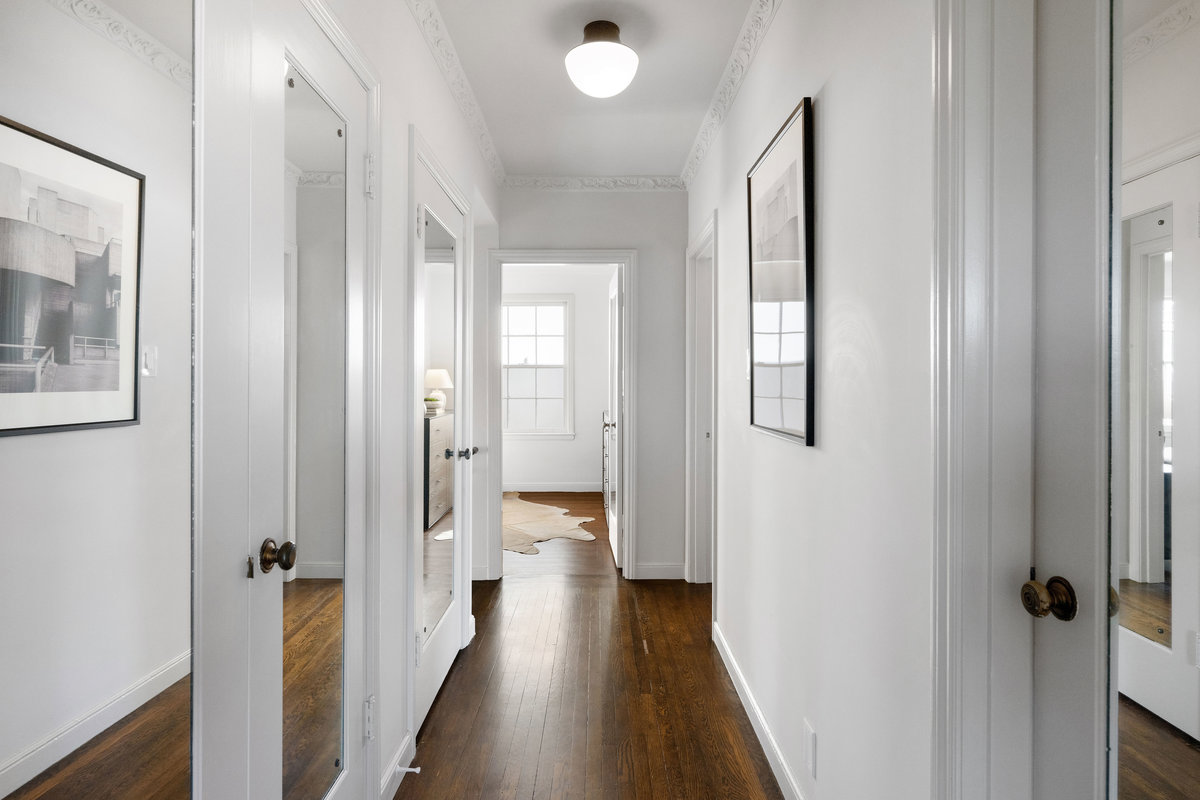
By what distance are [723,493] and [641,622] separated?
2.88 ft

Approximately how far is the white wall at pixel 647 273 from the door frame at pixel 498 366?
0.05m

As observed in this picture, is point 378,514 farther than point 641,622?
No

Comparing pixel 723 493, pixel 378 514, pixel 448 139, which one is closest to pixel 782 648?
pixel 723 493

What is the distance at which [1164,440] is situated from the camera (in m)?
0.82

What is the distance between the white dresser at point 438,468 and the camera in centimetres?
254

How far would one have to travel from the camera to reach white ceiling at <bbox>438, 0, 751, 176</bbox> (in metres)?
2.26

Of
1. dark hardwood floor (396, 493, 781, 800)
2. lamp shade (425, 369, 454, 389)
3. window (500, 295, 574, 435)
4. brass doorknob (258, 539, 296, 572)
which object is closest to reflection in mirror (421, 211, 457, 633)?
lamp shade (425, 369, 454, 389)

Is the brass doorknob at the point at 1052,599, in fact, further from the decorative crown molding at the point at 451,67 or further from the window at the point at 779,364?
the decorative crown molding at the point at 451,67

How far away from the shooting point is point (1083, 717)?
3.24 feet

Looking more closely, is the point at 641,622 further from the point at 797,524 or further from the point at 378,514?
the point at 378,514

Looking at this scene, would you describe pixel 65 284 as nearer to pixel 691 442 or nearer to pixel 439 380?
pixel 439 380

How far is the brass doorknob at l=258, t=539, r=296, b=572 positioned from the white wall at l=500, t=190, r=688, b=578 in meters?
2.86

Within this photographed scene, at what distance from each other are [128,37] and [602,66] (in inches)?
71.0

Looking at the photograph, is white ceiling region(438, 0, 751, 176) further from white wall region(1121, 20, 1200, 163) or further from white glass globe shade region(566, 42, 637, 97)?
white wall region(1121, 20, 1200, 163)
